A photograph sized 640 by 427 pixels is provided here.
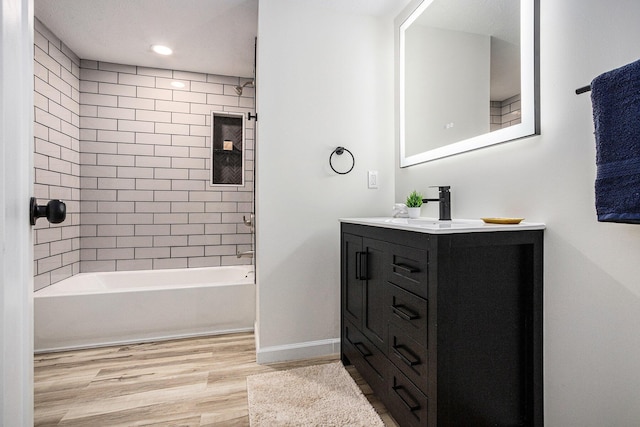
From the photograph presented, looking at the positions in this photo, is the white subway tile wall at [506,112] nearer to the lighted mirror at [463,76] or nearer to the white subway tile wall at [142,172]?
the lighted mirror at [463,76]

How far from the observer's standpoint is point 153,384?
1.86 metres

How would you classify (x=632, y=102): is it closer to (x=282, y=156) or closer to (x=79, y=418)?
(x=282, y=156)

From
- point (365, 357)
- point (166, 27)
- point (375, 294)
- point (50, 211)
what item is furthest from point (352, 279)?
point (166, 27)

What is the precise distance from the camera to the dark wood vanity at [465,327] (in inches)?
46.5

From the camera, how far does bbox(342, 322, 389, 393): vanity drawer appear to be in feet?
5.20

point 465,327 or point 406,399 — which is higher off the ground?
point 465,327

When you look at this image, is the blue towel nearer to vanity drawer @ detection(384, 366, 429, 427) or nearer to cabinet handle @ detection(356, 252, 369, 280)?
vanity drawer @ detection(384, 366, 429, 427)

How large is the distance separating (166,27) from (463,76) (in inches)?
86.4

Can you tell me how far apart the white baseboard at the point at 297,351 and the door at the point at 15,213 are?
147cm

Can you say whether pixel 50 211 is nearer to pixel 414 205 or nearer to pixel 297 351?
pixel 414 205

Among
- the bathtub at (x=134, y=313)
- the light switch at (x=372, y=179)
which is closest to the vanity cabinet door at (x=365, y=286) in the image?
the light switch at (x=372, y=179)

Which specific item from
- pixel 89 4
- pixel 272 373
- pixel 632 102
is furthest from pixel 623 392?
pixel 89 4

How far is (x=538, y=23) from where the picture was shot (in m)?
1.31

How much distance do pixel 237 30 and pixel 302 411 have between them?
104 inches
